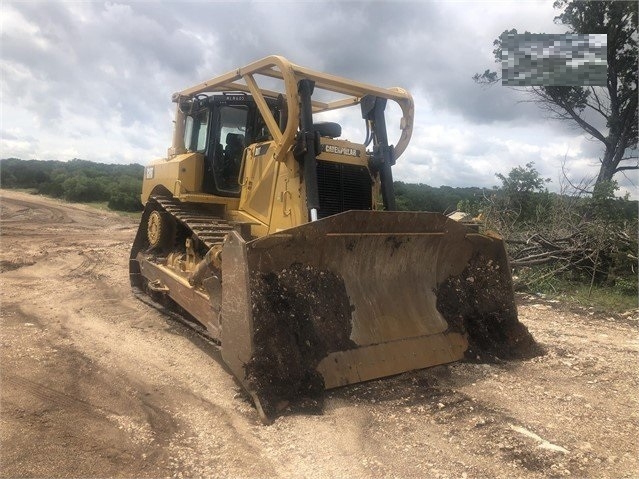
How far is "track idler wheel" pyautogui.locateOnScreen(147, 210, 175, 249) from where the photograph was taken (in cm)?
693

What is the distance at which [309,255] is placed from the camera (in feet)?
14.0

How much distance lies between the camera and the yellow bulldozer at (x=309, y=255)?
154 inches

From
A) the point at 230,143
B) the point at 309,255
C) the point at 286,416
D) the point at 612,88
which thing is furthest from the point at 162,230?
the point at 612,88

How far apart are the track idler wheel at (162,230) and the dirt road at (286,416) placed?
53.9 inches

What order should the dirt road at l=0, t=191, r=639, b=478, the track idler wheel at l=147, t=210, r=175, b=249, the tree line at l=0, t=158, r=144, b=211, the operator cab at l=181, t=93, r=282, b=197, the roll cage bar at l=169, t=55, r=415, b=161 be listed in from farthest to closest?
the tree line at l=0, t=158, r=144, b=211 < the track idler wheel at l=147, t=210, r=175, b=249 < the operator cab at l=181, t=93, r=282, b=197 < the roll cage bar at l=169, t=55, r=415, b=161 < the dirt road at l=0, t=191, r=639, b=478

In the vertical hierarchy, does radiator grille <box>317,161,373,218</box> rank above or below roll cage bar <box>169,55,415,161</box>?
below

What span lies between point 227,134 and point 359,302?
327 centimetres

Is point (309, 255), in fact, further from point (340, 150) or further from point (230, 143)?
point (230, 143)

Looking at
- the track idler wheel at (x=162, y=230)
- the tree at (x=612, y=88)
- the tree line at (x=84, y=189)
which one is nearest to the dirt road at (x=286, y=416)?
the track idler wheel at (x=162, y=230)

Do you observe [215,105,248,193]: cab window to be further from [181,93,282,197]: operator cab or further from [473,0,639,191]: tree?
[473,0,639,191]: tree

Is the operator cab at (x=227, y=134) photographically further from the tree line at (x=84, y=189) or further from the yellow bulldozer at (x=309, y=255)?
the tree line at (x=84, y=189)

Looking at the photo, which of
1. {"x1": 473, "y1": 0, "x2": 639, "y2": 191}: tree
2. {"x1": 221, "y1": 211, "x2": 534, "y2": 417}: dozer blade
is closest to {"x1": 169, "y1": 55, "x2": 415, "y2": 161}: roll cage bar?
{"x1": 221, "y1": 211, "x2": 534, "y2": 417}: dozer blade

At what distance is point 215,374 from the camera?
4449mm

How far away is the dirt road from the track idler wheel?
1370 mm
